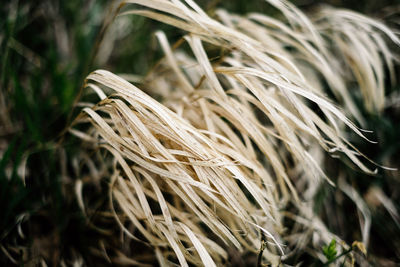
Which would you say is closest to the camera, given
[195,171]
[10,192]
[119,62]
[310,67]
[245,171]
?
[195,171]

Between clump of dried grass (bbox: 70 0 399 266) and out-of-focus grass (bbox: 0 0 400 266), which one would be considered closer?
clump of dried grass (bbox: 70 0 399 266)

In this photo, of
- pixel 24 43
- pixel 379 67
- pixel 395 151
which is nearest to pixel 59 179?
pixel 24 43

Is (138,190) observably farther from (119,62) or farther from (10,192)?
(119,62)

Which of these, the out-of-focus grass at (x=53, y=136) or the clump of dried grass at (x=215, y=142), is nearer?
the clump of dried grass at (x=215, y=142)

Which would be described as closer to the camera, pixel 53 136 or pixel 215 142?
pixel 215 142

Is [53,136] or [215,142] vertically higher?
[215,142]

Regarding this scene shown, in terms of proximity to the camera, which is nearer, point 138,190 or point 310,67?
point 138,190

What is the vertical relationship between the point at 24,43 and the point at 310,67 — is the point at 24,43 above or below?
below

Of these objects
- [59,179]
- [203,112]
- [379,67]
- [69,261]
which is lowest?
[69,261]
